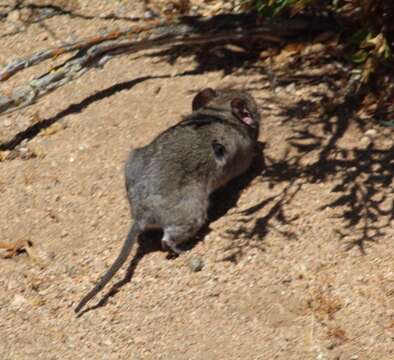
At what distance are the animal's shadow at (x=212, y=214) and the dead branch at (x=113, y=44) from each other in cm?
108

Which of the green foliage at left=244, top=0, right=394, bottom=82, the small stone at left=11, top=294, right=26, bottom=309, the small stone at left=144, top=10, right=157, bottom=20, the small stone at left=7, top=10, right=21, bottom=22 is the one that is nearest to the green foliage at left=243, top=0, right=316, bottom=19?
the green foliage at left=244, top=0, right=394, bottom=82

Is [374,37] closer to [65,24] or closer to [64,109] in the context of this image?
[64,109]

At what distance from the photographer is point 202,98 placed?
6.72 m

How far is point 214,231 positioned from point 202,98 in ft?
3.81

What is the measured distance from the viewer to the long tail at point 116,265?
5500mm

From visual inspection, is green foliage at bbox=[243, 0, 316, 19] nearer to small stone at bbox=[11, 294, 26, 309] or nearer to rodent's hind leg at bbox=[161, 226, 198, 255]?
rodent's hind leg at bbox=[161, 226, 198, 255]

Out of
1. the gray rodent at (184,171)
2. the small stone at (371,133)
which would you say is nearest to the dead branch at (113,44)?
the gray rodent at (184,171)

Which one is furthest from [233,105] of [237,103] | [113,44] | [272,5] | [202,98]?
[113,44]

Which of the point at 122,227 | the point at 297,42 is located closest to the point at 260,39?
the point at 297,42

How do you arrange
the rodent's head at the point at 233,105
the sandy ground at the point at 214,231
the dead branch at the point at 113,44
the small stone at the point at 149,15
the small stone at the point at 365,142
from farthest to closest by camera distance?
1. the small stone at the point at 149,15
2. the dead branch at the point at 113,44
3. the rodent's head at the point at 233,105
4. the small stone at the point at 365,142
5. the sandy ground at the point at 214,231

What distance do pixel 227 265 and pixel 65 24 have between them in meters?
3.48

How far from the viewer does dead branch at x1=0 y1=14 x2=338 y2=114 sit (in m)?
7.14

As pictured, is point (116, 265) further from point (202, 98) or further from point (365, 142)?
point (365, 142)

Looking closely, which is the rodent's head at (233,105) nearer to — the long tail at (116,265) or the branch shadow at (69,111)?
the branch shadow at (69,111)
